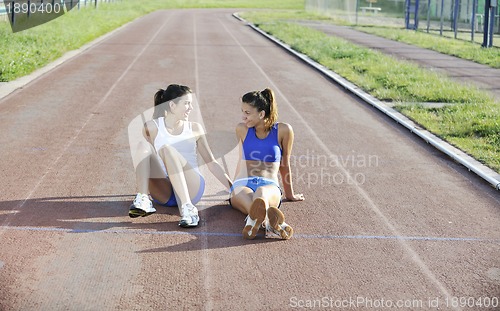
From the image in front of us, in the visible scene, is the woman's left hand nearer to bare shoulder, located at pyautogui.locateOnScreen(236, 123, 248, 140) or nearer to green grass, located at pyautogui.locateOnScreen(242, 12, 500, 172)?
bare shoulder, located at pyautogui.locateOnScreen(236, 123, 248, 140)

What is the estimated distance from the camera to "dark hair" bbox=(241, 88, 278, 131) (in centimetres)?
720

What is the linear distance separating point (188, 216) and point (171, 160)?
54cm

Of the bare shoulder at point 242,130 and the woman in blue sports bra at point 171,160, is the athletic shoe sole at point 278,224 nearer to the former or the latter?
the woman in blue sports bra at point 171,160

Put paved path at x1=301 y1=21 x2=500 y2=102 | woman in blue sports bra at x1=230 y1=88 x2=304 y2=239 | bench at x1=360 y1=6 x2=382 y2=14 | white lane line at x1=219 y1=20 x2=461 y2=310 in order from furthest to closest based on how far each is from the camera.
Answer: bench at x1=360 y1=6 x2=382 y2=14 < paved path at x1=301 y1=21 x2=500 y2=102 < woman in blue sports bra at x1=230 y1=88 x2=304 y2=239 < white lane line at x1=219 y1=20 x2=461 y2=310

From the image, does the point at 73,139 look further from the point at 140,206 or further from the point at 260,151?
the point at 260,151

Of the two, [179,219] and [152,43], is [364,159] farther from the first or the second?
[152,43]

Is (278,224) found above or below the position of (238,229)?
above

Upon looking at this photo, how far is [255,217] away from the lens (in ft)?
21.5

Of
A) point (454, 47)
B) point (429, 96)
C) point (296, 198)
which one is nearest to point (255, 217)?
point (296, 198)

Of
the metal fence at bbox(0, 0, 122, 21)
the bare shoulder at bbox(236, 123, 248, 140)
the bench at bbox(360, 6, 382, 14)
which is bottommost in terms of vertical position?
the bare shoulder at bbox(236, 123, 248, 140)

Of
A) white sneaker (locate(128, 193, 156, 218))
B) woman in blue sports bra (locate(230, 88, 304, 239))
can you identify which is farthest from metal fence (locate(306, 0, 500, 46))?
white sneaker (locate(128, 193, 156, 218))

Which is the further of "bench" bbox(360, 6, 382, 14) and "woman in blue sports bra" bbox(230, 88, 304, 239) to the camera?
"bench" bbox(360, 6, 382, 14)

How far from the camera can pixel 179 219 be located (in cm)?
726

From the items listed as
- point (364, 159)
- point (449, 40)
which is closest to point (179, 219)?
point (364, 159)
